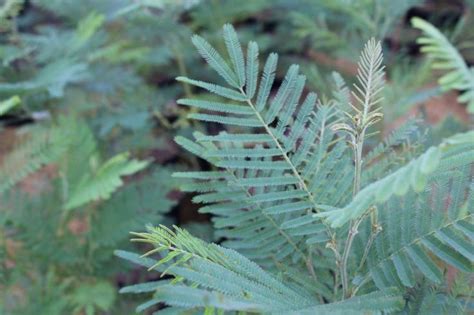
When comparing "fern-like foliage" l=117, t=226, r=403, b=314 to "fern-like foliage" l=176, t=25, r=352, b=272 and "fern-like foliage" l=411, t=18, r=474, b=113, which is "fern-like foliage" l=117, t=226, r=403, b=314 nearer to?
"fern-like foliage" l=176, t=25, r=352, b=272

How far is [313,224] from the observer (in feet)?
2.57

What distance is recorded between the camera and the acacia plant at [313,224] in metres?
0.66

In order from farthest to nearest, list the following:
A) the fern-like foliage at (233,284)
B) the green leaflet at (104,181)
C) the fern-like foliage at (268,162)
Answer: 1. the green leaflet at (104,181)
2. the fern-like foliage at (268,162)
3. the fern-like foliage at (233,284)

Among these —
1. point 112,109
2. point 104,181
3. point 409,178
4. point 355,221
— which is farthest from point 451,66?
point 112,109

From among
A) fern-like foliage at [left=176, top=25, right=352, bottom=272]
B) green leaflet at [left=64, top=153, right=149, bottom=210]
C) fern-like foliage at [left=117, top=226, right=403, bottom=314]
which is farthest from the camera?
green leaflet at [left=64, top=153, right=149, bottom=210]

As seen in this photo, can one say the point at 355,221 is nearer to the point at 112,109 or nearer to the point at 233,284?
the point at 233,284

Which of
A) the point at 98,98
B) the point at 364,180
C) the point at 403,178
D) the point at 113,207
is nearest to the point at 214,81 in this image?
the point at 98,98

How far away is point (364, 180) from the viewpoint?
2.97 feet

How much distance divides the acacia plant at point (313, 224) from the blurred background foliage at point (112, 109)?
0.38 meters

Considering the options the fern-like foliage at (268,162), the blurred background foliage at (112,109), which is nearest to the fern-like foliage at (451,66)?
the fern-like foliage at (268,162)

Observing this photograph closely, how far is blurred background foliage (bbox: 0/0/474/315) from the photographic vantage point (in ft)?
4.08

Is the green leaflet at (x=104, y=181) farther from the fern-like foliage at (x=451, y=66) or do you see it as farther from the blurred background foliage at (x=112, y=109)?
the fern-like foliage at (x=451, y=66)

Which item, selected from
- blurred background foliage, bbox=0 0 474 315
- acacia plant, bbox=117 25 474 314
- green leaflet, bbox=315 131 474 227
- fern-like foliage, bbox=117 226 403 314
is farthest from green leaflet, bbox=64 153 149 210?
green leaflet, bbox=315 131 474 227

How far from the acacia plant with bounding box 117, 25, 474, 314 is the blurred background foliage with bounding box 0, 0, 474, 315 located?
376 mm
